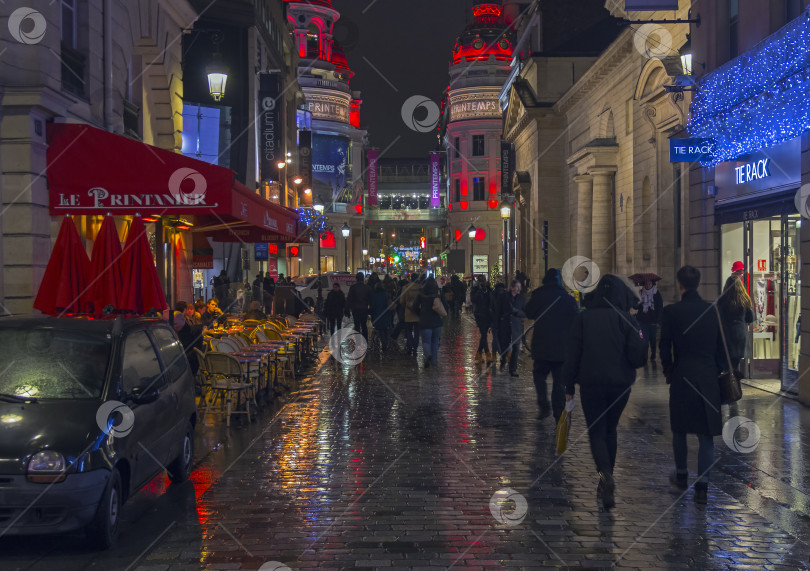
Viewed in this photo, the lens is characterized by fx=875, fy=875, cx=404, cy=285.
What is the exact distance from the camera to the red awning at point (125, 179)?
480 inches

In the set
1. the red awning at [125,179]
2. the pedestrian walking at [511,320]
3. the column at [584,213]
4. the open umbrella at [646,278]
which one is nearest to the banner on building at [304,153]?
Result: the column at [584,213]

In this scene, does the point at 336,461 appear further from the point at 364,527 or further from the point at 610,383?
the point at 610,383

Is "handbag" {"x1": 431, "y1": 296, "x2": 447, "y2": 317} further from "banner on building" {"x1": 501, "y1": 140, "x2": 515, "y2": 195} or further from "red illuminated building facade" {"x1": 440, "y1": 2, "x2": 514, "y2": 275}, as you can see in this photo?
"red illuminated building facade" {"x1": 440, "y1": 2, "x2": 514, "y2": 275}

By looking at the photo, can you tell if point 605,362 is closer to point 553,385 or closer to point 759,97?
point 553,385

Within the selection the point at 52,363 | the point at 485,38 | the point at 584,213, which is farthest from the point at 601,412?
the point at 485,38

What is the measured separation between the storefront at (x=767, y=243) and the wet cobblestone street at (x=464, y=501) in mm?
1879

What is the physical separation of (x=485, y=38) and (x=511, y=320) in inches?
3426

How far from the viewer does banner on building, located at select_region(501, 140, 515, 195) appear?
58.0m

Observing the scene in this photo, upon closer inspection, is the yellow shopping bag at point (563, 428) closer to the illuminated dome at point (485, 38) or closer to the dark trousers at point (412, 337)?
the dark trousers at point (412, 337)

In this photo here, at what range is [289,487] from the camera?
782 centimetres

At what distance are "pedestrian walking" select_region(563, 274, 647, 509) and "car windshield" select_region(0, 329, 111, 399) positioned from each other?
150 inches

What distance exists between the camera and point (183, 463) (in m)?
8.00

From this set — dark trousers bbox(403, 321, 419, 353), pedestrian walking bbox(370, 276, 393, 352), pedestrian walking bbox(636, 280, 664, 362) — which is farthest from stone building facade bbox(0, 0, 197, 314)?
pedestrian walking bbox(636, 280, 664, 362)

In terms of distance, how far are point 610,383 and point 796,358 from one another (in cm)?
740
